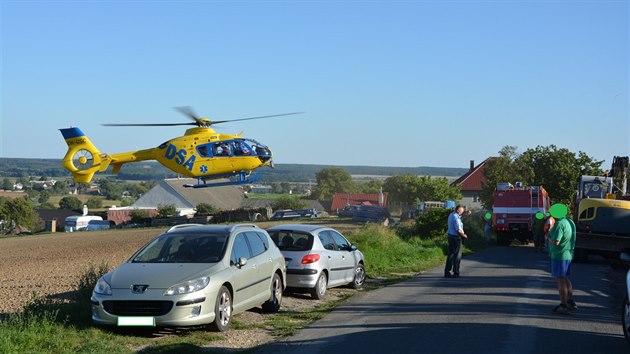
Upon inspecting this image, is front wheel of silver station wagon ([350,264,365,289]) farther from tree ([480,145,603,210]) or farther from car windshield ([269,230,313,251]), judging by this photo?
tree ([480,145,603,210])

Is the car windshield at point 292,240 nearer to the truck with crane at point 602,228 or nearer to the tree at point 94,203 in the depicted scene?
the truck with crane at point 602,228

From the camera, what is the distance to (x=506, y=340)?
410 inches

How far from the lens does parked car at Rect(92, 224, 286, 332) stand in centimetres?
1059

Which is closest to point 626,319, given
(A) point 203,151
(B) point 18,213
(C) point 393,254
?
(C) point 393,254

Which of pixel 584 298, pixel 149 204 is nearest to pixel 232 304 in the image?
pixel 584 298

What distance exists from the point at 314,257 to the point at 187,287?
473 cm

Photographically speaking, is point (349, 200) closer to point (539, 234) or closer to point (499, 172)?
point (499, 172)

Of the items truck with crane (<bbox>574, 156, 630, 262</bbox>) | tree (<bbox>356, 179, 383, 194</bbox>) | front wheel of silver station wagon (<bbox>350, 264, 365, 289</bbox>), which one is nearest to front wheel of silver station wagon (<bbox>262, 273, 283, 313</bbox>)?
front wheel of silver station wagon (<bbox>350, 264, 365, 289</bbox>)

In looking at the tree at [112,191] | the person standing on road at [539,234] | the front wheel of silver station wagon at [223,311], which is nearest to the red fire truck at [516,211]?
the person standing on road at [539,234]

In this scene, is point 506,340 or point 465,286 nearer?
point 506,340

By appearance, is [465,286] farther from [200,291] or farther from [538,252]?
[538,252]

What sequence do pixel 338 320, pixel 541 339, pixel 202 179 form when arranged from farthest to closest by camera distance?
pixel 202 179 < pixel 338 320 < pixel 541 339

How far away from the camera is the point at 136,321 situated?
1049 centimetres

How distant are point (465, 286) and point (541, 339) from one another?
275 inches
